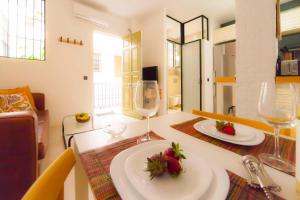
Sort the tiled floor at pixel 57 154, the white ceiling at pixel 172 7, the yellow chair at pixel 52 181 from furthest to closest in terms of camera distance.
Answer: the white ceiling at pixel 172 7 < the tiled floor at pixel 57 154 < the yellow chair at pixel 52 181

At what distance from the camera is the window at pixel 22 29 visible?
2316 mm

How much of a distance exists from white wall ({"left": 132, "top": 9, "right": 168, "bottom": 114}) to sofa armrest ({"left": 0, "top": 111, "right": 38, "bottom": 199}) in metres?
2.74

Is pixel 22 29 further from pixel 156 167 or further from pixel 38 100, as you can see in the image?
pixel 156 167

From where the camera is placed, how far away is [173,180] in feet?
1.02

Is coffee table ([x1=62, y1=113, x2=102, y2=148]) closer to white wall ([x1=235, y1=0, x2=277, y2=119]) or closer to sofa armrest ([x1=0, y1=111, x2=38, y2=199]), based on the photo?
sofa armrest ([x1=0, y1=111, x2=38, y2=199])

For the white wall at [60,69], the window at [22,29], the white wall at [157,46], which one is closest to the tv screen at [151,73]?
the white wall at [157,46]

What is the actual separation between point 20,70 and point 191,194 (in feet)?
10.8

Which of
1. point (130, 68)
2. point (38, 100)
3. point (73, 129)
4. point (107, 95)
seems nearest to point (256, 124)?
point (73, 129)

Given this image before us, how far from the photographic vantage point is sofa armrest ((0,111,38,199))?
79 centimetres

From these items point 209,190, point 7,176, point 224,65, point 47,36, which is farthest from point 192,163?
point 224,65

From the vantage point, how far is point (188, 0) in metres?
2.93

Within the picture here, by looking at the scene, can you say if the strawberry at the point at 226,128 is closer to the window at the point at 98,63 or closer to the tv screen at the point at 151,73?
the tv screen at the point at 151,73

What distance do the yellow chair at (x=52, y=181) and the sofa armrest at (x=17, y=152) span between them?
66cm

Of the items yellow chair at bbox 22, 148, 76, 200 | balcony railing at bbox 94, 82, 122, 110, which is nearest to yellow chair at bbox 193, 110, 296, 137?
yellow chair at bbox 22, 148, 76, 200
